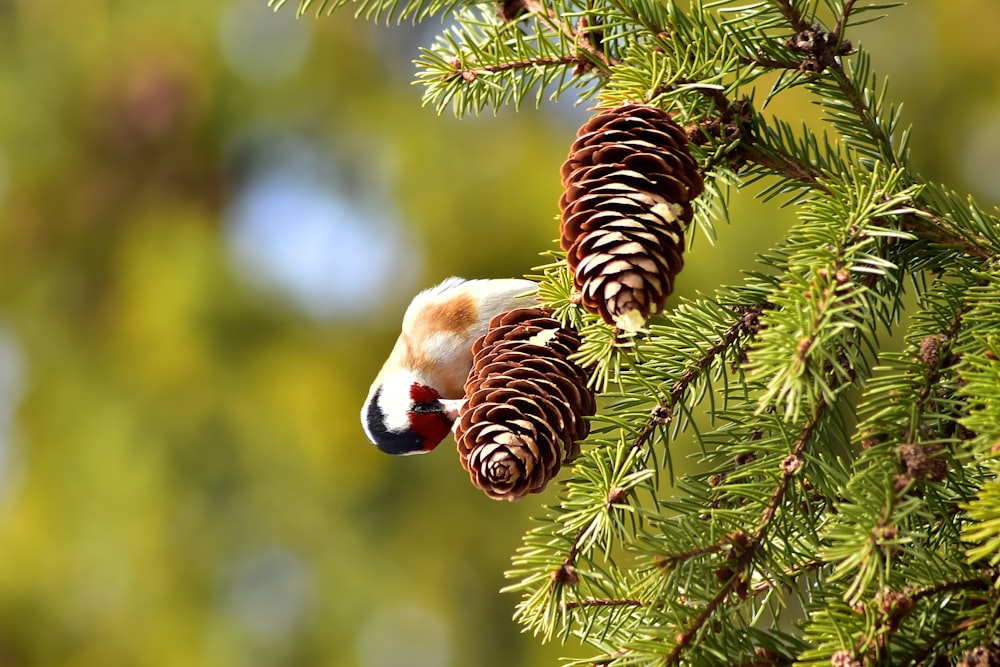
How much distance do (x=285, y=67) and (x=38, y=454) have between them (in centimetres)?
219

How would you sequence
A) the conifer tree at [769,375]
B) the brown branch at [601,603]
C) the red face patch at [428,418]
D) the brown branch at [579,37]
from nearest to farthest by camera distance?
the conifer tree at [769,375]
the brown branch at [601,603]
the brown branch at [579,37]
the red face patch at [428,418]

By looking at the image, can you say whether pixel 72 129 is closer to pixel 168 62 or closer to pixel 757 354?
pixel 168 62

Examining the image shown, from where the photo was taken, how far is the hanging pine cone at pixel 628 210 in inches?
35.0

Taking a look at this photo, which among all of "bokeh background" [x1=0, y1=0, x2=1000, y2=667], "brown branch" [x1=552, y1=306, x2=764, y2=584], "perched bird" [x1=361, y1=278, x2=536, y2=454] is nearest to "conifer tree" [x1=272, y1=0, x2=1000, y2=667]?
"brown branch" [x1=552, y1=306, x2=764, y2=584]

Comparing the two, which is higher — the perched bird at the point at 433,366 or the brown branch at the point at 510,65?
the perched bird at the point at 433,366

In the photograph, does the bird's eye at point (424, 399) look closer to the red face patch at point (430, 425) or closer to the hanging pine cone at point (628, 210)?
the red face patch at point (430, 425)

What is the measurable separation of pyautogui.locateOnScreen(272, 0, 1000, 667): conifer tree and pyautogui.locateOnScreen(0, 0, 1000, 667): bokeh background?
9.63 feet

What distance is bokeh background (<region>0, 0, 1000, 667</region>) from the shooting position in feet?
13.9

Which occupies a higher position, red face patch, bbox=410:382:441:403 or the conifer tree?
red face patch, bbox=410:382:441:403

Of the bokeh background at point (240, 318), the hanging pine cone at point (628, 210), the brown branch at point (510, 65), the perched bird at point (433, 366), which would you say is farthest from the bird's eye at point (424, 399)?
the bokeh background at point (240, 318)

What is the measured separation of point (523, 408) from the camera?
1.08 metres

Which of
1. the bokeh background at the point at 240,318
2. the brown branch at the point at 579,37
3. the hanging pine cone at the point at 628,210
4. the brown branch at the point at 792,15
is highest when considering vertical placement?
the bokeh background at the point at 240,318

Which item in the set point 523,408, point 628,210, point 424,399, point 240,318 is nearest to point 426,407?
point 424,399

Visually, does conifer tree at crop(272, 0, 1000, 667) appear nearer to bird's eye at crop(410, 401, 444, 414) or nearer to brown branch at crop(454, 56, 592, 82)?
brown branch at crop(454, 56, 592, 82)
